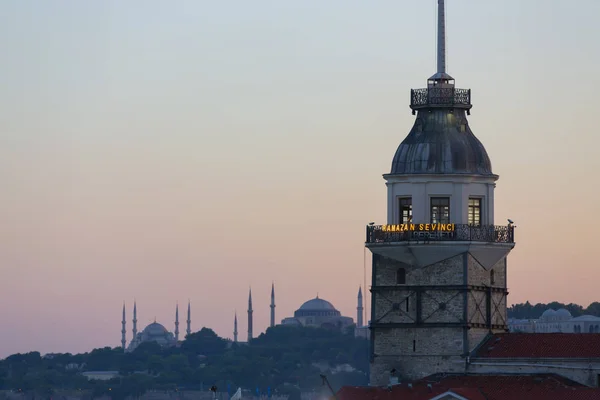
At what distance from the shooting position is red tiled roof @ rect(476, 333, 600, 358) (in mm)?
110500

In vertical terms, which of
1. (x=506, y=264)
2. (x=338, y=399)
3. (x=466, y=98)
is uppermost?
(x=466, y=98)

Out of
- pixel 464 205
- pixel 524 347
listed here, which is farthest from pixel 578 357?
pixel 464 205

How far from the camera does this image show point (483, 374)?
11150 centimetres

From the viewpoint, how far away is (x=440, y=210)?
11556 cm

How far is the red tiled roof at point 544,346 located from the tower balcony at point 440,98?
39.8ft

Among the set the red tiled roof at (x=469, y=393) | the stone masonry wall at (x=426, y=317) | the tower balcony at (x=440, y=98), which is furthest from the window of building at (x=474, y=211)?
the red tiled roof at (x=469, y=393)

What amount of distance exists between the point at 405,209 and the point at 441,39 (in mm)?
9129

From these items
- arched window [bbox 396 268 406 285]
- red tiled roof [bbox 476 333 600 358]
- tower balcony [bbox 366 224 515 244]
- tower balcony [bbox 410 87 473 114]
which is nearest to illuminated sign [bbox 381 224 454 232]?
tower balcony [bbox 366 224 515 244]

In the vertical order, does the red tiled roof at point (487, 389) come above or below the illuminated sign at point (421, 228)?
below

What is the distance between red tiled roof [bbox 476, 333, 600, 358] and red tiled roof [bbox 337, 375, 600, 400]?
68.4 inches

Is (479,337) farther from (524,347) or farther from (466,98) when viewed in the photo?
(466,98)

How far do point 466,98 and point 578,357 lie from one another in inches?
609

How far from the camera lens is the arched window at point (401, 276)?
115500 mm

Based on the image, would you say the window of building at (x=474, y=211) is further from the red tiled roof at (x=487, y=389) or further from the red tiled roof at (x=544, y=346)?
the red tiled roof at (x=487, y=389)
